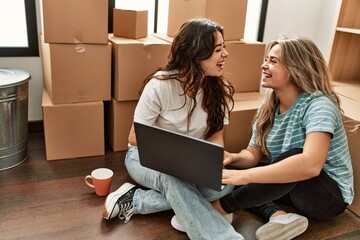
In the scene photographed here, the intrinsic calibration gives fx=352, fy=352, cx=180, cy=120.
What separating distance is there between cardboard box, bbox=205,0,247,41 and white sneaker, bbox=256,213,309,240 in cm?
116

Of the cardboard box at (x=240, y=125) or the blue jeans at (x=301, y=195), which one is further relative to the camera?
the cardboard box at (x=240, y=125)

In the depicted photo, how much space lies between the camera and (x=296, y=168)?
4.30ft

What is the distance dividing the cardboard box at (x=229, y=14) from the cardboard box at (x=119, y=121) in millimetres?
→ 699

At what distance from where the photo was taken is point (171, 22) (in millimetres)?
2209

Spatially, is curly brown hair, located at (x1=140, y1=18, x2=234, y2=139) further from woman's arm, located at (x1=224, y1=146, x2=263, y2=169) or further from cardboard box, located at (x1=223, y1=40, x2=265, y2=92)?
cardboard box, located at (x1=223, y1=40, x2=265, y2=92)

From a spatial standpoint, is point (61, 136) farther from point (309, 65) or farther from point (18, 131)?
point (309, 65)

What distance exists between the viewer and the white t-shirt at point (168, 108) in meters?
1.54

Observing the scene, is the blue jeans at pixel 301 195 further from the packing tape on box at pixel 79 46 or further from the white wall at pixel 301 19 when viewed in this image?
the white wall at pixel 301 19

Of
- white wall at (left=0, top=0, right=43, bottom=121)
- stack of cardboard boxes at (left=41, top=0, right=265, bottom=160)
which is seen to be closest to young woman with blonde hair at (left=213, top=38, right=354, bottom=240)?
stack of cardboard boxes at (left=41, top=0, right=265, bottom=160)

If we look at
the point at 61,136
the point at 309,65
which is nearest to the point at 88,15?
the point at 61,136

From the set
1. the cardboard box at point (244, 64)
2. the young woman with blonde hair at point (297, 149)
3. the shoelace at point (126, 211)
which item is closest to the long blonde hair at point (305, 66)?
the young woman with blonde hair at point (297, 149)

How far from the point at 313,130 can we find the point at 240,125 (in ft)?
2.82

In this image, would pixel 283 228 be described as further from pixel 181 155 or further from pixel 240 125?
pixel 240 125

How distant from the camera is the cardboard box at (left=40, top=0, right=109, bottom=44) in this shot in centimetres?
175
